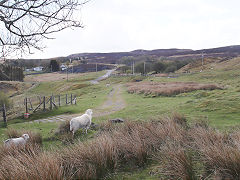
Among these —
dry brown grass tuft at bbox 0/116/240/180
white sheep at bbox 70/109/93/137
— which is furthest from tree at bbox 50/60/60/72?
dry brown grass tuft at bbox 0/116/240/180

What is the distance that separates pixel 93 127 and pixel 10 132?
4.06 m

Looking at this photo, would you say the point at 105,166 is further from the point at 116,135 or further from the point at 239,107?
the point at 239,107

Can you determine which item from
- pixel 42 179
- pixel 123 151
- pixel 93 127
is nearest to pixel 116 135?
pixel 123 151

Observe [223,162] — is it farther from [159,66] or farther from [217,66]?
[159,66]

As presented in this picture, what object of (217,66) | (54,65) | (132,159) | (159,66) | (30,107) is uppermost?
(54,65)

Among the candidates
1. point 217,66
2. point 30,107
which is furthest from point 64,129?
point 217,66

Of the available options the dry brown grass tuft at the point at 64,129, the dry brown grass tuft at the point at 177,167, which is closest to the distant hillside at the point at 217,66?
the dry brown grass tuft at the point at 64,129

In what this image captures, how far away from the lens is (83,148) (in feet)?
15.7

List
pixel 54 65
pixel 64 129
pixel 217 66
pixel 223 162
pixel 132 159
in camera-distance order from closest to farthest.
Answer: pixel 223 162 < pixel 132 159 < pixel 64 129 < pixel 217 66 < pixel 54 65

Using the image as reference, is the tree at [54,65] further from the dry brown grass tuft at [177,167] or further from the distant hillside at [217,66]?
the dry brown grass tuft at [177,167]

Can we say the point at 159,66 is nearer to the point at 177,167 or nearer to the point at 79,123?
the point at 79,123

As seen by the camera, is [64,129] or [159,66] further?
[159,66]

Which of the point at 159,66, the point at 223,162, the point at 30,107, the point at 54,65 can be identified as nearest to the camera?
the point at 223,162

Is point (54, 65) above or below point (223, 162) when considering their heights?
above
